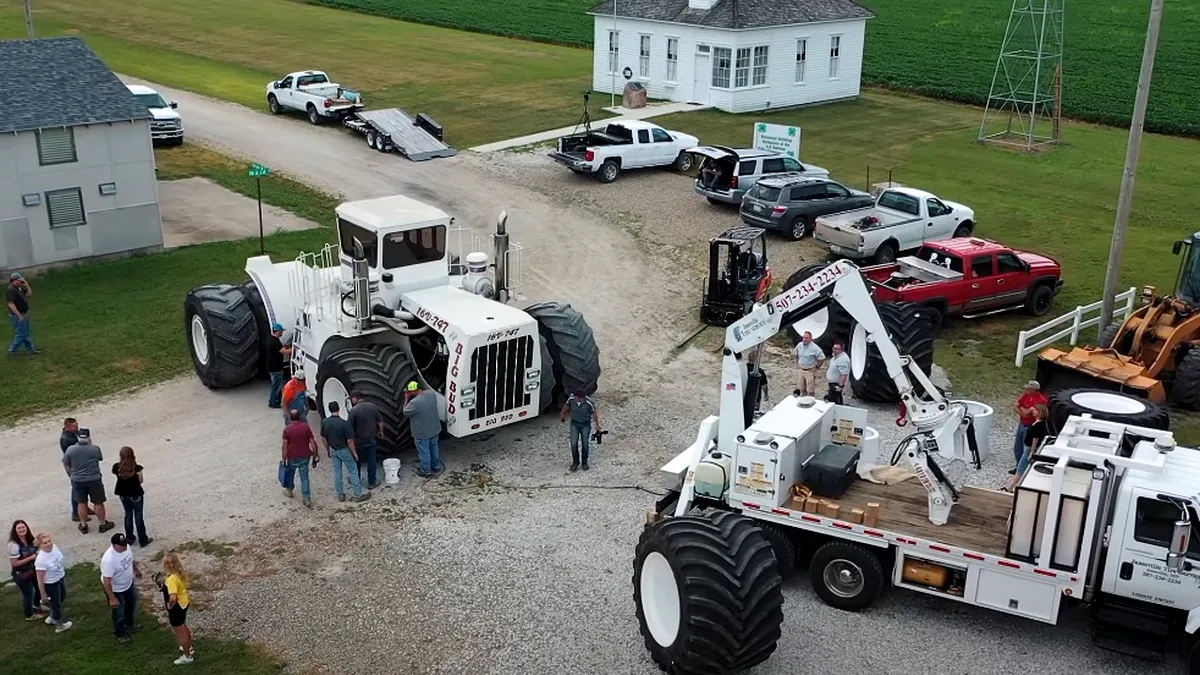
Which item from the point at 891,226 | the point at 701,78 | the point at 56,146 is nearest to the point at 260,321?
the point at 56,146

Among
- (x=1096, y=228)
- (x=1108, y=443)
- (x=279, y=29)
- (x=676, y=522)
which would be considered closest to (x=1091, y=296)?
(x=1096, y=228)

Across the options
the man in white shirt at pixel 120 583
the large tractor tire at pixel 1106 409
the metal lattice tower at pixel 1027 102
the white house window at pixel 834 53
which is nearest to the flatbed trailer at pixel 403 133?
the white house window at pixel 834 53

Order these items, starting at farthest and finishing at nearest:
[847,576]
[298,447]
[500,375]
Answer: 1. [500,375]
2. [298,447]
3. [847,576]

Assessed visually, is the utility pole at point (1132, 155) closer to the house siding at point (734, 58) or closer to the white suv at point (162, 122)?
the house siding at point (734, 58)

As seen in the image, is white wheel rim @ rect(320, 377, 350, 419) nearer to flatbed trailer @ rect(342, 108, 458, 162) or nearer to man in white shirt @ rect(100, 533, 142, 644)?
man in white shirt @ rect(100, 533, 142, 644)

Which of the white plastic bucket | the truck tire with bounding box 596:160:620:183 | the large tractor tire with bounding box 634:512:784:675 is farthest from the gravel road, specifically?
the truck tire with bounding box 596:160:620:183

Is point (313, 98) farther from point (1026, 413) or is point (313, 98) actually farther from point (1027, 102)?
point (1026, 413)

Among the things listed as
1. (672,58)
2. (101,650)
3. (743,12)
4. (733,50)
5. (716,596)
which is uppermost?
(743,12)
